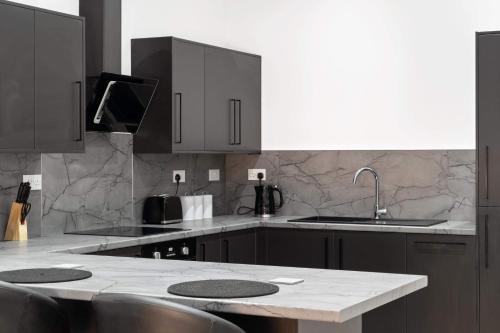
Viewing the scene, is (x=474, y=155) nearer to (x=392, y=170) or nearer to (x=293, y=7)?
(x=392, y=170)

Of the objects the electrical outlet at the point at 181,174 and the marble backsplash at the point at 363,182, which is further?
the electrical outlet at the point at 181,174

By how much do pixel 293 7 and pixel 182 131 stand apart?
148 centimetres

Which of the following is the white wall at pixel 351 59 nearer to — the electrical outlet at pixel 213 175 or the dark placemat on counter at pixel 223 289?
the electrical outlet at pixel 213 175

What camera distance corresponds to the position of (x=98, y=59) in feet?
17.0

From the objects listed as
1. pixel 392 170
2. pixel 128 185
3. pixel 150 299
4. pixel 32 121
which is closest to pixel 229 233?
pixel 128 185

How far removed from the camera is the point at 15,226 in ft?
15.3

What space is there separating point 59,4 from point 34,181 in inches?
42.2

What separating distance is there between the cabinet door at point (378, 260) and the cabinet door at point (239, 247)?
61 cm

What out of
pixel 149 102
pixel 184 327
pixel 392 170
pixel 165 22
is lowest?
pixel 184 327

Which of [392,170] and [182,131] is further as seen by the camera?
[392,170]

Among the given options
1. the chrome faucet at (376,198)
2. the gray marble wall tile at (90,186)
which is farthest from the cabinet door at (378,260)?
the gray marble wall tile at (90,186)

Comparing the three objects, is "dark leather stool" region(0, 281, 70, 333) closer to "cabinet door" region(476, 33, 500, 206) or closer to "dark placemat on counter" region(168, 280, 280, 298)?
"dark placemat on counter" region(168, 280, 280, 298)

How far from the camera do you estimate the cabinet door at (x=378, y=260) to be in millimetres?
5434

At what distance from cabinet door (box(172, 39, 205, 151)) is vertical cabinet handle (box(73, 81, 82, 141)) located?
2.97ft
